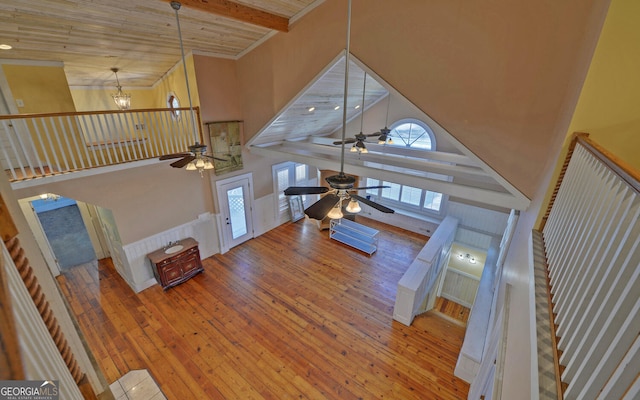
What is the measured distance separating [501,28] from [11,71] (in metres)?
7.12

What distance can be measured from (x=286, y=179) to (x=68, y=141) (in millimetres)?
5009

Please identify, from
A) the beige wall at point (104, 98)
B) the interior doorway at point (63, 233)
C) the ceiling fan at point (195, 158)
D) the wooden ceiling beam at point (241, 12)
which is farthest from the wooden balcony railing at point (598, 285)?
the beige wall at point (104, 98)

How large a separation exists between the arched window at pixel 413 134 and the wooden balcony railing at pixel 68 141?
5386 millimetres

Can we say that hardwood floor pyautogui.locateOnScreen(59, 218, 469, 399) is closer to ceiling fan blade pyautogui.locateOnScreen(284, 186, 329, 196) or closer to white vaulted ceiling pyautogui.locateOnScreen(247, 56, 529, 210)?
white vaulted ceiling pyautogui.locateOnScreen(247, 56, 529, 210)

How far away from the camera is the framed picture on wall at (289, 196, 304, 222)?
810 cm

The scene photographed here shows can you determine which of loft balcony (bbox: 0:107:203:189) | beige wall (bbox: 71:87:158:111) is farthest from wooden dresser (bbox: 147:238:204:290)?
beige wall (bbox: 71:87:158:111)

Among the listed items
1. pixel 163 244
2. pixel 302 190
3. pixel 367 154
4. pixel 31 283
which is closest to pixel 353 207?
pixel 302 190

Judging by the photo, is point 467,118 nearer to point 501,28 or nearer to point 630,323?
point 501,28

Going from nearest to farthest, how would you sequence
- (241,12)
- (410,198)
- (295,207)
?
(241,12)
(410,198)
(295,207)

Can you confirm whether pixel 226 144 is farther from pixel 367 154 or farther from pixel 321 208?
pixel 321 208

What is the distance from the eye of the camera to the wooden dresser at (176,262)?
16.7ft

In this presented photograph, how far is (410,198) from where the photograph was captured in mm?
8031

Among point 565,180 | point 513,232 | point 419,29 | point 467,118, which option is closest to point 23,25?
point 419,29

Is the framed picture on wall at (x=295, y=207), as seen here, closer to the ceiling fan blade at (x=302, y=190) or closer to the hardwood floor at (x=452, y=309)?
the hardwood floor at (x=452, y=309)
